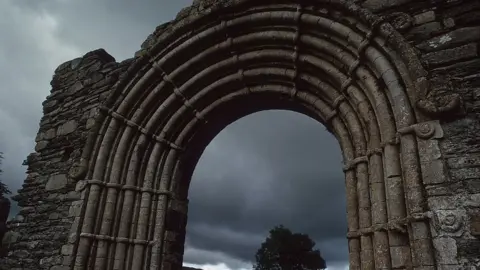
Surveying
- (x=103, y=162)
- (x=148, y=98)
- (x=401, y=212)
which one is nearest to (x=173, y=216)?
(x=103, y=162)

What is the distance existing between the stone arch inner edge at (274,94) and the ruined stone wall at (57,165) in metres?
0.49

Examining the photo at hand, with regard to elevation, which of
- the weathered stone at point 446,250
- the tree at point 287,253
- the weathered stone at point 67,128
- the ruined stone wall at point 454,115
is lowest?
the weathered stone at point 446,250

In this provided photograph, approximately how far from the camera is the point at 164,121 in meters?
6.62

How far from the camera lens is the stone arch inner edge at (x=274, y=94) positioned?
4.18 m

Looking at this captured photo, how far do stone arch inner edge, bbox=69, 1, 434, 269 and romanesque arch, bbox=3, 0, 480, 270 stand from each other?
2 cm

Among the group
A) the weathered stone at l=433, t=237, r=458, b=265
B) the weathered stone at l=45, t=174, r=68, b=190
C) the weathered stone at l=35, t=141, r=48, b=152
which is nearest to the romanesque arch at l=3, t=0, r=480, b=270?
the weathered stone at l=433, t=237, r=458, b=265

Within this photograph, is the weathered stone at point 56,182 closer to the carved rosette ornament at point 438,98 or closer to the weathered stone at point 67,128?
the weathered stone at point 67,128

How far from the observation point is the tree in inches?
1045

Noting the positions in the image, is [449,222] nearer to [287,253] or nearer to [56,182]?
[56,182]

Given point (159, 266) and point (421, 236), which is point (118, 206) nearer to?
point (159, 266)

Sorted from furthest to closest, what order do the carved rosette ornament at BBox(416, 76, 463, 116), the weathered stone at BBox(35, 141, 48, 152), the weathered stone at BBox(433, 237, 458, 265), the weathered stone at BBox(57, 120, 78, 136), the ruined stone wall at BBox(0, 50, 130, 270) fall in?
the weathered stone at BBox(35, 141, 48, 152) < the weathered stone at BBox(57, 120, 78, 136) < the ruined stone wall at BBox(0, 50, 130, 270) < the carved rosette ornament at BBox(416, 76, 463, 116) < the weathered stone at BBox(433, 237, 458, 265)

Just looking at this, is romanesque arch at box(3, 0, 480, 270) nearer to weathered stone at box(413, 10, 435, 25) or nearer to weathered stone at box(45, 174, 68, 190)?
weathered stone at box(413, 10, 435, 25)

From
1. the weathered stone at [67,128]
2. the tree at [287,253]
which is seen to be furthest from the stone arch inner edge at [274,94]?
the tree at [287,253]

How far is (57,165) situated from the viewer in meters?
6.87
